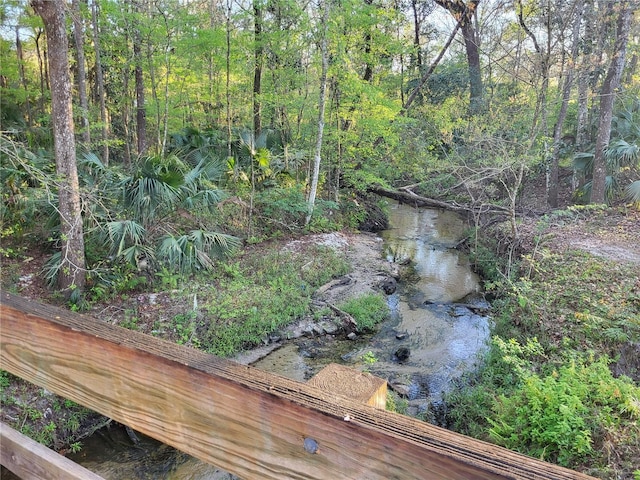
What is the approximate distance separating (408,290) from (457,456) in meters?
9.50

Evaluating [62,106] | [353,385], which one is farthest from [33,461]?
[62,106]

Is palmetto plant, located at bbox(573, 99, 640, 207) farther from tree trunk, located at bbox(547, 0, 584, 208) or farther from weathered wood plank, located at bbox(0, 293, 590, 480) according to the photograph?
weathered wood plank, located at bbox(0, 293, 590, 480)

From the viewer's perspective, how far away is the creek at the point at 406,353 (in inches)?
184

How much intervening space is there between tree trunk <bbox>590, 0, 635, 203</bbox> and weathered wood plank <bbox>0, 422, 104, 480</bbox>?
12826 millimetres

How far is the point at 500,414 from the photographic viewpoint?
4.09 metres

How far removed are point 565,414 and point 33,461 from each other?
151 inches

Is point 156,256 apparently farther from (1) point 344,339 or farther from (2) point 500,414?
(2) point 500,414

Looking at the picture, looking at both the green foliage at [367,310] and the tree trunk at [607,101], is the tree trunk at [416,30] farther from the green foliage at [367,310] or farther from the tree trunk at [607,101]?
the green foliage at [367,310]

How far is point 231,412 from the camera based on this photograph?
2.76ft

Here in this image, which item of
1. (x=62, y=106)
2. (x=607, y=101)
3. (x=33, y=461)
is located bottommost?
(x=33, y=461)

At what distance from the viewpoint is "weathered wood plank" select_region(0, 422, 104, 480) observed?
1.06m

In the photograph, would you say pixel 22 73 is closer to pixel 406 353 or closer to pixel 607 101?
pixel 406 353

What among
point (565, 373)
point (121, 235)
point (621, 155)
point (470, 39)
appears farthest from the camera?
point (470, 39)

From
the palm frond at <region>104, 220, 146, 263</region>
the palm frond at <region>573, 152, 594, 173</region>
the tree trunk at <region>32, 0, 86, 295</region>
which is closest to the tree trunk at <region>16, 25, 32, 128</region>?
the palm frond at <region>104, 220, 146, 263</region>
